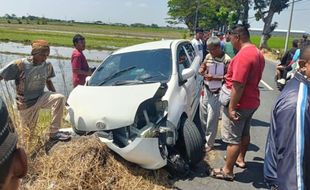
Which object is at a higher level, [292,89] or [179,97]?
[292,89]

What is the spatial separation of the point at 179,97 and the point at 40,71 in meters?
2.05

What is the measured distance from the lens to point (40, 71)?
5402 millimetres

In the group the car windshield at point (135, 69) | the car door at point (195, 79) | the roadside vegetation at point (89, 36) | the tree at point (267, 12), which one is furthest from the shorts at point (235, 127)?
the tree at point (267, 12)

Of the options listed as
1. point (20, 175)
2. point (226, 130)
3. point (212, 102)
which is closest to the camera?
point (20, 175)

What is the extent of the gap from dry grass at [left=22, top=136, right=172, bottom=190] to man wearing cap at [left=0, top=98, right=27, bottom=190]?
3.38 m

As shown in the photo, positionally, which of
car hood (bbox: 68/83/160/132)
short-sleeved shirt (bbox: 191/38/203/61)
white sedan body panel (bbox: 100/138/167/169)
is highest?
short-sleeved shirt (bbox: 191/38/203/61)

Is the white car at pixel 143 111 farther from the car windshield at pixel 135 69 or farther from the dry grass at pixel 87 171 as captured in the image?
the dry grass at pixel 87 171

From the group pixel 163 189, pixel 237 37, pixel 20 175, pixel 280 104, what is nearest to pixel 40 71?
pixel 163 189

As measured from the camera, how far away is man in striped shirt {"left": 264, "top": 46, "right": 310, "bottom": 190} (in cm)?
210

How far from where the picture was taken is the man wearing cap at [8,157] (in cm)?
97

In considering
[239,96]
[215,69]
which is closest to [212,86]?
[215,69]

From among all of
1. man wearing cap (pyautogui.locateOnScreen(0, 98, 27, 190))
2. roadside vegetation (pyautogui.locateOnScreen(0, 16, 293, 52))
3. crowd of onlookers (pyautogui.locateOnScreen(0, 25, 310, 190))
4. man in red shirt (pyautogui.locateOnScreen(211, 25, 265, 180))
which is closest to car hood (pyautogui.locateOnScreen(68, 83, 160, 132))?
crowd of onlookers (pyautogui.locateOnScreen(0, 25, 310, 190))

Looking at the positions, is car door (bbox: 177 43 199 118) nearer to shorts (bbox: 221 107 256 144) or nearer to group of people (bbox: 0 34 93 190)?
shorts (bbox: 221 107 256 144)

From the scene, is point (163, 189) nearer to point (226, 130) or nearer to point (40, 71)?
point (226, 130)
